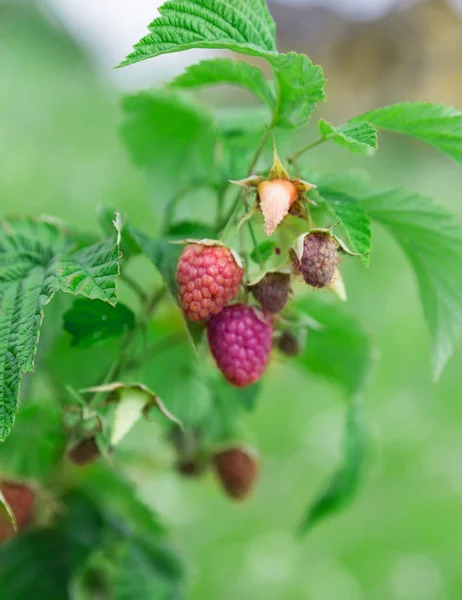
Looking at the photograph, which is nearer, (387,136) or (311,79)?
(311,79)

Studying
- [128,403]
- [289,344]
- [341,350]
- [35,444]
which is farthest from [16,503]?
[341,350]

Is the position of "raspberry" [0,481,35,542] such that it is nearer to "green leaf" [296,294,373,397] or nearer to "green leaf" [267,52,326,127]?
"green leaf" [296,294,373,397]

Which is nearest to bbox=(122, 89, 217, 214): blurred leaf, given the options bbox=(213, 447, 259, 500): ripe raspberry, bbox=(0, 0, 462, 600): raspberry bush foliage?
bbox=(0, 0, 462, 600): raspberry bush foliage

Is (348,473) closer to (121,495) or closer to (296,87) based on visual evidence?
(121,495)

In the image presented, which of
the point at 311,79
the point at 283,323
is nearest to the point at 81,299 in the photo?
the point at 283,323

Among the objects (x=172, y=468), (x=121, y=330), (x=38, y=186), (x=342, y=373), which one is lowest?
(x=38, y=186)

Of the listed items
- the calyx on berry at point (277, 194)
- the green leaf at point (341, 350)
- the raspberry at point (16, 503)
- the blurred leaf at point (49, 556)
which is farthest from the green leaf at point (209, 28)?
the blurred leaf at point (49, 556)

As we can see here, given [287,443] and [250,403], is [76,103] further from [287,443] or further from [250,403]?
[250,403]
